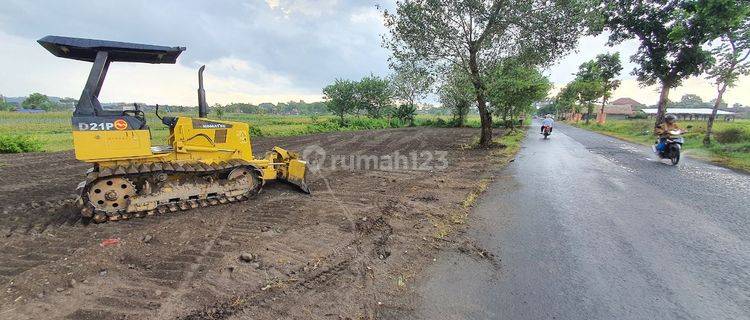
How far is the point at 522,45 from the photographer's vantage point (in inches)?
630

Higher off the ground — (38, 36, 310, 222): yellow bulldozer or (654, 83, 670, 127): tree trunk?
(654, 83, 670, 127): tree trunk

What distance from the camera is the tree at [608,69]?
43500mm

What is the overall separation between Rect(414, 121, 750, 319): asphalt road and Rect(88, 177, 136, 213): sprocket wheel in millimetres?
5001

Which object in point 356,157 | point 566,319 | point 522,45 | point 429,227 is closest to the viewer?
point 566,319

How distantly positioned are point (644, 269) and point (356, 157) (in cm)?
1136

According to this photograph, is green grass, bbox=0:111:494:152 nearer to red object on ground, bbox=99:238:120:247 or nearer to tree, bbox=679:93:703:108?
red object on ground, bbox=99:238:120:247

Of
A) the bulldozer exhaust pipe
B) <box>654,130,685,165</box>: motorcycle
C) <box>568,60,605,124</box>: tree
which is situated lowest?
<box>654,130,685,165</box>: motorcycle

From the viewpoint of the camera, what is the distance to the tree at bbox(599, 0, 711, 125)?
2116 cm

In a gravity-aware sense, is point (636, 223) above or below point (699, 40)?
below

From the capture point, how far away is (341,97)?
158 feet

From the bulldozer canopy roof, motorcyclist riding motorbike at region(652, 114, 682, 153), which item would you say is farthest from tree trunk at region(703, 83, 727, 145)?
the bulldozer canopy roof

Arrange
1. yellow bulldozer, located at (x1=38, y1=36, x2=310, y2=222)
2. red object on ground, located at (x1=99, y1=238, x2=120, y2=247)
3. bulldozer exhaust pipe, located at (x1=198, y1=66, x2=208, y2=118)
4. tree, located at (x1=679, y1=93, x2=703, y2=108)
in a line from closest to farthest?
red object on ground, located at (x1=99, y1=238, x2=120, y2=247) → yellow bulldozer, located at (x1=38, y1=36, x2=310, y2=222) → bulldozer exhaust pipe, located at (x1=198, y1=66, x2=208, y2=118) → tree, located at (x1=679, y1=93, x2=703, y2=108)

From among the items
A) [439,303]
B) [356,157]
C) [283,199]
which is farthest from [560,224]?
[356,157]

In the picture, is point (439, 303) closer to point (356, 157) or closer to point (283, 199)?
point (283, 199)
